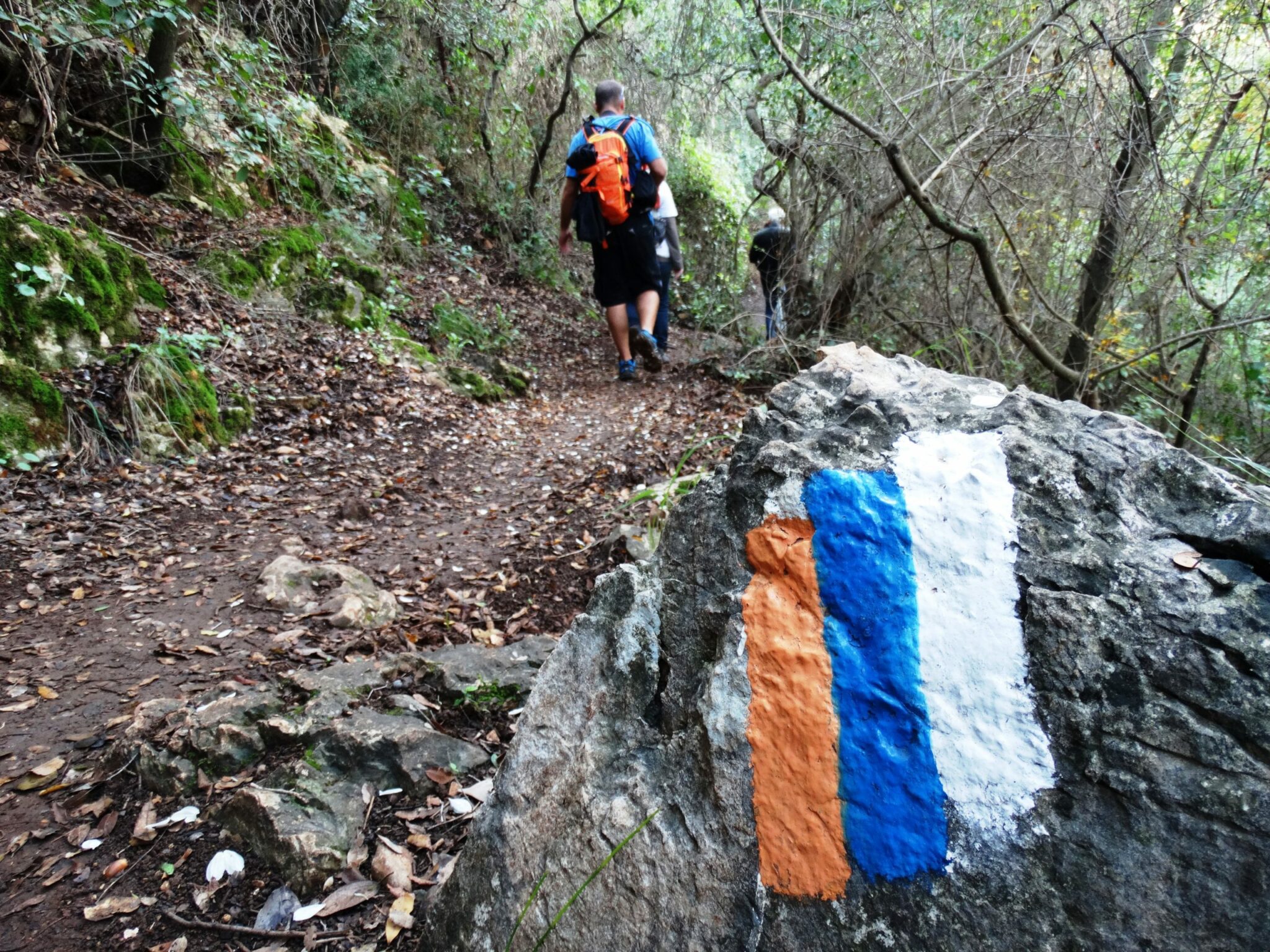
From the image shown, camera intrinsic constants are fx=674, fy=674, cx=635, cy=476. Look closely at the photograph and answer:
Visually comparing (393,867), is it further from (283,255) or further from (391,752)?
(283,255)

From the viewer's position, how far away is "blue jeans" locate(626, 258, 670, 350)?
583 centimetres

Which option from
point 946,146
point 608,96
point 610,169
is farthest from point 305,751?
point 608,96

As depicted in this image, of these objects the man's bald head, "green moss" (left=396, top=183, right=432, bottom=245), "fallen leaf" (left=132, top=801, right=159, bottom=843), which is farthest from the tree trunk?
"green moss" (left=396, top=183, right=432, bottom=245)

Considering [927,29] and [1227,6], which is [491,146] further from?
[1227,6]

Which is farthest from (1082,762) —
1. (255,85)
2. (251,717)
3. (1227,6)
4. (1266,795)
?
(255,85)

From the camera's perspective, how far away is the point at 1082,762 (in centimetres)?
98

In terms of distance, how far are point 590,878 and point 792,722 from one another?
45cm

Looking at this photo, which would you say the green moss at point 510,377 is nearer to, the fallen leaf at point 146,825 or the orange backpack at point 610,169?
the orange backpack at point 610,169

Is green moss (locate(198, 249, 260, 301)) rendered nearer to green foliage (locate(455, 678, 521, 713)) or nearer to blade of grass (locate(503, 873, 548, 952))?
green foliage (locate(455, 678, 521, 713))

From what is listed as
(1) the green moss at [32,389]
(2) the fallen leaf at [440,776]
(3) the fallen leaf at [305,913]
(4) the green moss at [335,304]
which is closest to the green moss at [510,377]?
(4) the green moss at [335,304]

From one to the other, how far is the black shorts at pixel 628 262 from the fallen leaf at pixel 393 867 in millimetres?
4693

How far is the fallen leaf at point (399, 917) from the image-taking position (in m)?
1.47

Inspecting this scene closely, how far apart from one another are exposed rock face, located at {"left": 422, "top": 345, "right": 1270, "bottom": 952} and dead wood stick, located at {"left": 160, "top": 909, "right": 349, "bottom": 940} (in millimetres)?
365

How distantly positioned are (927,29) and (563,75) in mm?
5932
